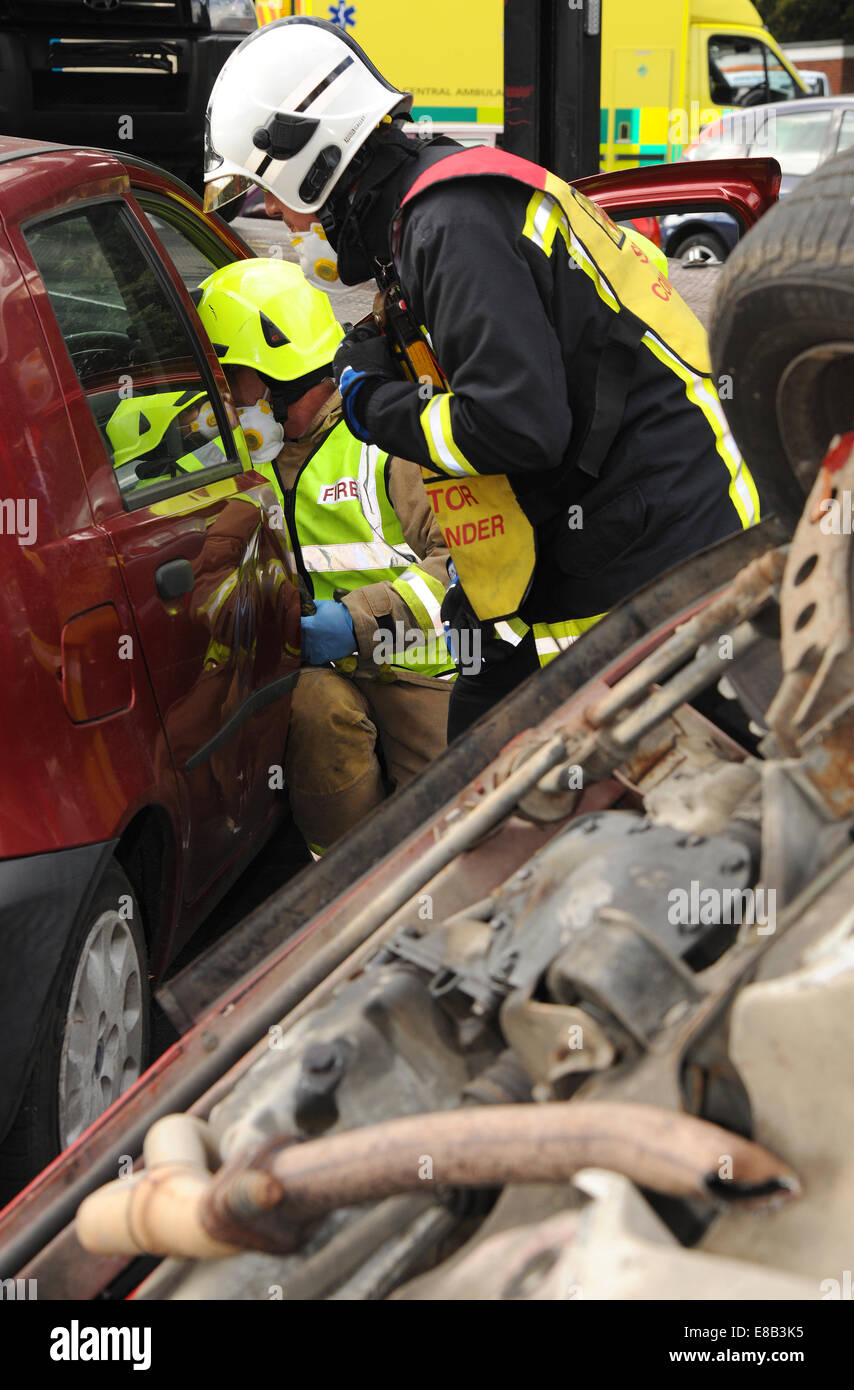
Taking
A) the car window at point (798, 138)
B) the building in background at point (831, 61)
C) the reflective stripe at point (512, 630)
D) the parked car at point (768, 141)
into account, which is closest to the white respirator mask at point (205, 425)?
the reflective stripe at point (512, 630)

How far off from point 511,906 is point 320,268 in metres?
2.04

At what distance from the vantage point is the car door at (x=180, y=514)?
2428 mm

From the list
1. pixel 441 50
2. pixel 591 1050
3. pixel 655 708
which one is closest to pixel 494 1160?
pixel 591 1050

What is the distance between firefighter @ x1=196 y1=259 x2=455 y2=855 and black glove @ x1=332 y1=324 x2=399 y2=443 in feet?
2.33

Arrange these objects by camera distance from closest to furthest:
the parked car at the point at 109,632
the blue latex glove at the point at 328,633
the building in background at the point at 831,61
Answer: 1. the parked car at the point at 109,632
2. the blue latex glove at the point at 328,633
3. the building in background at the point at 831,61

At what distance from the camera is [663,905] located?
143cm

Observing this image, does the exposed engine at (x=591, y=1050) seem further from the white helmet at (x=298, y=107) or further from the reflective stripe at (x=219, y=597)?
the white helmet at (x=298, y=107)

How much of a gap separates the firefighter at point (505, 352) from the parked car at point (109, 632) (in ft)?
1.30

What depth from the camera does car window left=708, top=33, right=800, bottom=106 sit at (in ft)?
43.2

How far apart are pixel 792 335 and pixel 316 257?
1754 mm

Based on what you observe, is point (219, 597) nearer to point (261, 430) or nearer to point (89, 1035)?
point (89, 1035)

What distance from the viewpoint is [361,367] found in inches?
110

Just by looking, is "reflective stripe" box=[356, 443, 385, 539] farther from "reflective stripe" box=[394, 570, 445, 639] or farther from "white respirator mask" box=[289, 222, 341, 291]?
"white respirator mask" box=[289, 222, 341, 291]

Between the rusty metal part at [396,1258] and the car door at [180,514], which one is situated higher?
the car door at [180,514]
